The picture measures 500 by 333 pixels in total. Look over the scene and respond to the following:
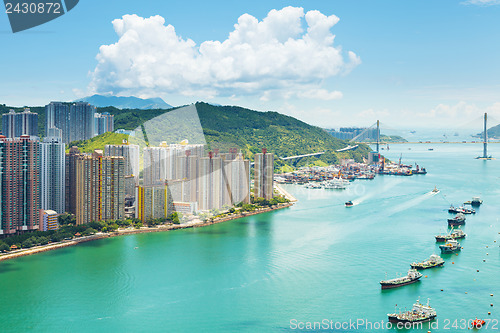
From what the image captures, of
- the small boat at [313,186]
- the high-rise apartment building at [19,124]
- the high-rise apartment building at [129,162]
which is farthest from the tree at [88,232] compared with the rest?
the high-rise apartment building at [19,124]

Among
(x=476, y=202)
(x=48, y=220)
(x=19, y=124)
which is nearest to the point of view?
(x=48, y=220)

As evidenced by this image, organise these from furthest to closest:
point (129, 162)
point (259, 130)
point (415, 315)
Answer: point (259, 130)
point (129, 162)
point (415, 315)

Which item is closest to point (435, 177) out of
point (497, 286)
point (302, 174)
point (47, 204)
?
point (302, 174)

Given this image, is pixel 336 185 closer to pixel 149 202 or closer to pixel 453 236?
pixel 453 236

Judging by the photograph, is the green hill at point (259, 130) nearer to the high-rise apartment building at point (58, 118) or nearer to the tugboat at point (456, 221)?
the high-rise apartment building at point (58, 118)

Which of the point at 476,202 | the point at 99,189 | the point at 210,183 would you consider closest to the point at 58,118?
the point at 210,183

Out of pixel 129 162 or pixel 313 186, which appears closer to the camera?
pixel 129 162

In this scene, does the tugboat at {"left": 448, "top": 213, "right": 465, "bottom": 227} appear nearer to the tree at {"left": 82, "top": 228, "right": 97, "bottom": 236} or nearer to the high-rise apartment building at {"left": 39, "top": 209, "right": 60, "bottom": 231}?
the tree at {"left": 82, "top": 228, "right": 97, "bottom": 236}

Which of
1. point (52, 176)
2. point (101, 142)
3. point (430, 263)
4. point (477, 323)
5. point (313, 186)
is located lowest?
point (477, 323)
